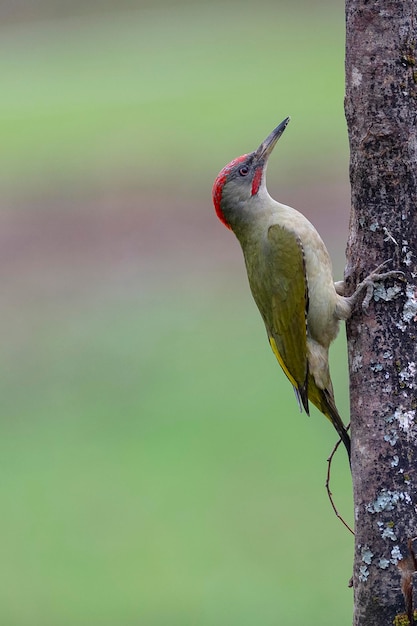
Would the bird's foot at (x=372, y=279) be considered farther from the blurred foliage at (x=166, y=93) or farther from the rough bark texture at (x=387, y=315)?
the blurred foliage at (x=166, y=93)

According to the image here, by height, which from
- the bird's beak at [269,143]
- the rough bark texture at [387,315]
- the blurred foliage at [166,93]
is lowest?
the rough bark texture at [387,315]

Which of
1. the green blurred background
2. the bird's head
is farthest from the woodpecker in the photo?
the green blurred background

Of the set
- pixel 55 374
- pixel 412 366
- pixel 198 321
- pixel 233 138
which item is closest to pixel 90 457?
pixel 55 374

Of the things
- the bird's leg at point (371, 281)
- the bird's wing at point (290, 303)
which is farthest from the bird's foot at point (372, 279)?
the bird's wing at point (290, 303)

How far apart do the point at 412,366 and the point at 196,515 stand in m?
6.88

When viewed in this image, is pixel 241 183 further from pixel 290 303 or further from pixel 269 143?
pixel 290 303

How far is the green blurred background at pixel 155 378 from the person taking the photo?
9.41 metres

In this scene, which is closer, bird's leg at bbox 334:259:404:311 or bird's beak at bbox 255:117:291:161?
bird's leg at bbox 334:259:404:311

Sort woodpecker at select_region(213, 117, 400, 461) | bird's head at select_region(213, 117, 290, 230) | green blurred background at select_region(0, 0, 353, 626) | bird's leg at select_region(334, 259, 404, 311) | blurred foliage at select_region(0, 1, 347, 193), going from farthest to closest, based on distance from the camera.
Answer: blurred foliage at select_region(0, 1, 347, 193)
green blurred background at select_region(0, 0, 353, 626)
bird's head at select_region(213, 117, 290, 230)
woodpecker at select_region(213, 117, 400, 461)
bird's leg at select_region(334, 259, 404, 311)

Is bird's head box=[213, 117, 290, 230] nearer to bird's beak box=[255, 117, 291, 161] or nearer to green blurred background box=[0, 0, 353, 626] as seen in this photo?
bird's beak box=[255, 117, 291, 161]

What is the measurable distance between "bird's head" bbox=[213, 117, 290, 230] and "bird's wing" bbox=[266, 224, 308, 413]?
1.07 feet

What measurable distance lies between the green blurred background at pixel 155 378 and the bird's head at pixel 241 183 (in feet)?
13.5

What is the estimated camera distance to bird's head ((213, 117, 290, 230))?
5438 mm

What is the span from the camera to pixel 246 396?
1292cm
